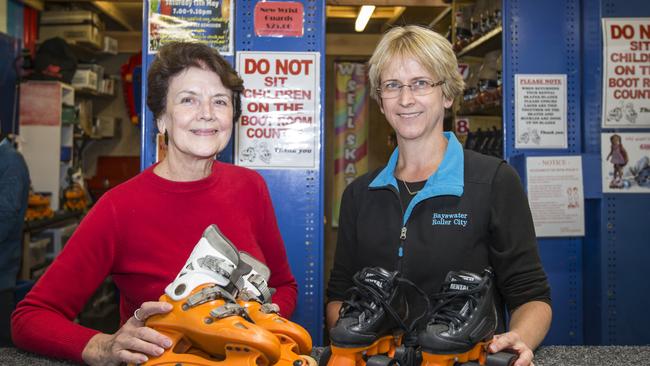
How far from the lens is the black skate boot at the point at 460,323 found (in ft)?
3.60

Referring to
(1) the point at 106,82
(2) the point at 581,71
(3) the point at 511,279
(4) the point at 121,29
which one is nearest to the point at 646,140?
(2) the point at 581,71

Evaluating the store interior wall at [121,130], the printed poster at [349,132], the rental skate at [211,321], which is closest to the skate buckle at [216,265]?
the rental skate at [211,321]

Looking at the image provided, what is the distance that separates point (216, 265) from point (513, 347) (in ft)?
1.99

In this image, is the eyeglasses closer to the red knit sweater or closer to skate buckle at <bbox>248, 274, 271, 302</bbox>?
the red knit sweater

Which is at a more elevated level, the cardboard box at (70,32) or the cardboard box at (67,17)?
the cardboard box at (67,17)

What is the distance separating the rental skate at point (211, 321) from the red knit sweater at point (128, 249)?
43 centimetres

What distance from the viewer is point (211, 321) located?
112cm

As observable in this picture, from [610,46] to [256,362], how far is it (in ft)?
11.6

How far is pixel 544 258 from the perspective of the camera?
13.1 feet

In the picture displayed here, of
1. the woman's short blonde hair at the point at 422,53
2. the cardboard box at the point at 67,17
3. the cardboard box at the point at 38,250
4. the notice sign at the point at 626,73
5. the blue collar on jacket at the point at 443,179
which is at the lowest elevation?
the cardboard box at the point at 38,250

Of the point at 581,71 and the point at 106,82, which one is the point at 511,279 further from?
the point at 106,82

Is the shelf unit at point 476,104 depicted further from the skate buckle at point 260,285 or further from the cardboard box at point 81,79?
the cardboard box at point 81,79

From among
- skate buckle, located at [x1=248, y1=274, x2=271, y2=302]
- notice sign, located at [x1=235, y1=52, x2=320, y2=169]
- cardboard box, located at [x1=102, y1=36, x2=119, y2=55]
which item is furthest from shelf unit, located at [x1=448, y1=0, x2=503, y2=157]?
cardboard box, located at [x1=102, y1=36, x2=119, y2=55]

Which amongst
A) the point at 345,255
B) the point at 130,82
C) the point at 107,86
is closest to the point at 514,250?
the point at 345,255
